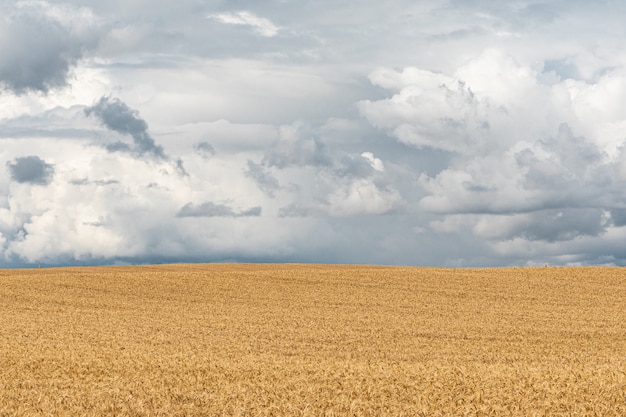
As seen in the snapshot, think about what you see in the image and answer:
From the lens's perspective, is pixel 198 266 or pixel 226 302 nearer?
pixel 226 302

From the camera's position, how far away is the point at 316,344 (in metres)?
31.2

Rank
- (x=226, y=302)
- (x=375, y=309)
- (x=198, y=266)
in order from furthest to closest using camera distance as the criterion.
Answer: (x=198, y=266), (x=226, y=302), (x=375, y=309)

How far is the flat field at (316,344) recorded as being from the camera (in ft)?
62.1

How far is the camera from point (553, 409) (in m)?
18.1

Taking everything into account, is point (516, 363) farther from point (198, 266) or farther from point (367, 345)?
point (198, 266)

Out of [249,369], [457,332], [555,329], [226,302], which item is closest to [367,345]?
[457,332]

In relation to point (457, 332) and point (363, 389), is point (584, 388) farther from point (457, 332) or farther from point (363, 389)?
point (457, 332)

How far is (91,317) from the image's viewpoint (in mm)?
38938

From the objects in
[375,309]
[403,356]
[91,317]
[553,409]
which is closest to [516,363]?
[403,356]

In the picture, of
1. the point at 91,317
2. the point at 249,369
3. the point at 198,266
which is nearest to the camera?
the point at 249,369

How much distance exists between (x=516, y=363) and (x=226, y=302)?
78.3 ft

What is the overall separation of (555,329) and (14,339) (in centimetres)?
2366

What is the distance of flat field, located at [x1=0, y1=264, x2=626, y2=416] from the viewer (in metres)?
18.9

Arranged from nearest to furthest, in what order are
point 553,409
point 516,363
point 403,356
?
point 553,409
point 516,363
point 403,356
